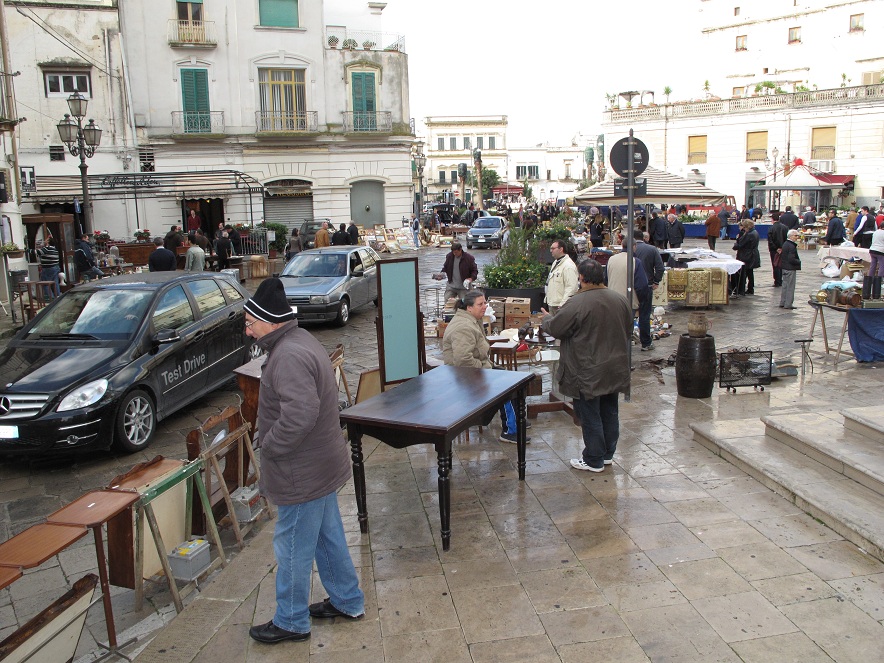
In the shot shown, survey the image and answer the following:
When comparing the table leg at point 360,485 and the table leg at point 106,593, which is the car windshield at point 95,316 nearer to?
the table leg at point 360,485

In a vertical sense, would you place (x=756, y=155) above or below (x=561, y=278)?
above

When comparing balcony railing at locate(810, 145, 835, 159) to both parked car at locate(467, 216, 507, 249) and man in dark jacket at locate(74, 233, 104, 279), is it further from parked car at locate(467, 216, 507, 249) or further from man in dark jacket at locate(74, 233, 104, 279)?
man in dark jacket at locate(74, 233, 104, 279)

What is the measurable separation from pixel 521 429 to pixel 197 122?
85.7 ft

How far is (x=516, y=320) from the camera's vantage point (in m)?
10.6

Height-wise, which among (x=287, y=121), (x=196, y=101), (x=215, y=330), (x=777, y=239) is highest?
(x=196, y=101)

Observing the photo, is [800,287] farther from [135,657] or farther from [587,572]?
[135,657]

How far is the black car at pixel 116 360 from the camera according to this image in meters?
6.60

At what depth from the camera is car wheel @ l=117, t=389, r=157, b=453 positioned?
23.0ft

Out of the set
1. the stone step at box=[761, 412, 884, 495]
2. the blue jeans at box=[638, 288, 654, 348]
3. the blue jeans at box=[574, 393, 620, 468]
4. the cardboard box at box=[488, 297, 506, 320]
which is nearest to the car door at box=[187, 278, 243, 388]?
the cardboard box at box=[488, 297, 506, 320]

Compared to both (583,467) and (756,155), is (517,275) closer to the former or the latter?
(583,467)

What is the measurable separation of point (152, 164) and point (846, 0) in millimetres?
39993

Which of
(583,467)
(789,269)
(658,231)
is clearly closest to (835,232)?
(658,231)

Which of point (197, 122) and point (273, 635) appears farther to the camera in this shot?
point (197, 122)

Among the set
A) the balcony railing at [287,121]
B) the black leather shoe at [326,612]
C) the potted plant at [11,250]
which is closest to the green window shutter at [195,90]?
the balcony railing at [287,121]
